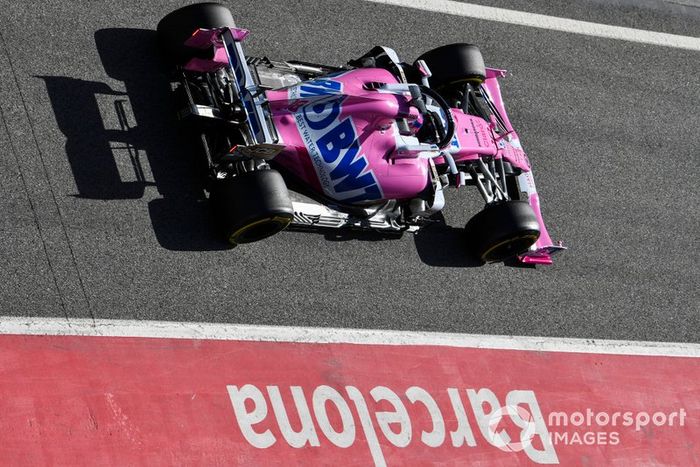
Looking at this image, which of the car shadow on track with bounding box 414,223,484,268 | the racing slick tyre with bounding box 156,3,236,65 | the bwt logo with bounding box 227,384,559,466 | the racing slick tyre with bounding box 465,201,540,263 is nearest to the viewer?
the bwt logo with bounding box 227,384,559,466

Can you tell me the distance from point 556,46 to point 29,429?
9.60 m

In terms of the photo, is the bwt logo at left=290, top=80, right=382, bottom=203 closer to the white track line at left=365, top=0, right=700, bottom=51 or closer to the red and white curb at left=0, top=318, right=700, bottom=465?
the red and white curb at left=0, top=318, right=700, bottom=465

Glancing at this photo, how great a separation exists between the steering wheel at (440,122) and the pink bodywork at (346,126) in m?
0.17

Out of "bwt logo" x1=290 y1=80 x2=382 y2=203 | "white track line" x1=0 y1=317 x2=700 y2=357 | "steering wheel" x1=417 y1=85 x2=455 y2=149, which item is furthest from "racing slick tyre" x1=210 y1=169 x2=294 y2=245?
"steering wheel" x1=417 y1=85 x2=455 y2=149

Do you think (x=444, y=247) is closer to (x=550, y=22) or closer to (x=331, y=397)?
(x=331, y=397)

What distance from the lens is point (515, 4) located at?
15.5m

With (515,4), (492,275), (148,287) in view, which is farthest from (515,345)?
(515,4)

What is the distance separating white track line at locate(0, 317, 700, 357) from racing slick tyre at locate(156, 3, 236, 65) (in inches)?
121

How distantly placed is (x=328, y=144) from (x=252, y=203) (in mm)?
1262

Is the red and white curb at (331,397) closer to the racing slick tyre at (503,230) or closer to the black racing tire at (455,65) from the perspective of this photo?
the racing slick tyre at (503,230)

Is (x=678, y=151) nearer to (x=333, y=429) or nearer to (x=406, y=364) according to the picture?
(x=406, y=364)

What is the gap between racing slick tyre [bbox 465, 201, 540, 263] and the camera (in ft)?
40.2

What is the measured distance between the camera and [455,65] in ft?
43.1

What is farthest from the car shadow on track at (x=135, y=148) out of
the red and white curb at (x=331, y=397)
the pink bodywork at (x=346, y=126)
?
the red and white curb at (x=331, y=397)
